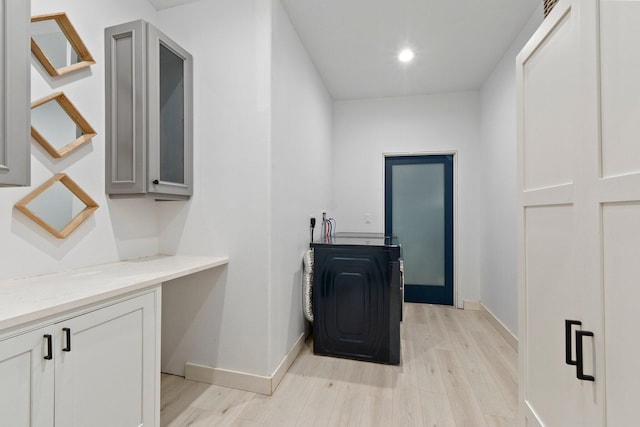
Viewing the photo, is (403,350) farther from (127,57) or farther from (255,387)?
(127,57)

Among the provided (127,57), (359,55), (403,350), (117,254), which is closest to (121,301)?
(117,254)

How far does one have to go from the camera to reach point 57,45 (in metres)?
1.56

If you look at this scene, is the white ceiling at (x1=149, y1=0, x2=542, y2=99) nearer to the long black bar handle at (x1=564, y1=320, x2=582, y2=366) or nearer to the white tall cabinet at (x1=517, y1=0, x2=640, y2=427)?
the white tall cabinet at (x1=517, y1=0, x2=640, y2=427)

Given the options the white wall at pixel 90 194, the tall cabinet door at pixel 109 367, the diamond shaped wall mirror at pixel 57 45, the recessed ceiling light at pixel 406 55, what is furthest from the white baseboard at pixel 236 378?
the recessed ceiling light at pixel 406 55

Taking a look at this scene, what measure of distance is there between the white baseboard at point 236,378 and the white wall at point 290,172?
9 cm

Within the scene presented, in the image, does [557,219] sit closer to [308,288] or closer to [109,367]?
[109,367]

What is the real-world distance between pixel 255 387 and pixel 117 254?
1272mm

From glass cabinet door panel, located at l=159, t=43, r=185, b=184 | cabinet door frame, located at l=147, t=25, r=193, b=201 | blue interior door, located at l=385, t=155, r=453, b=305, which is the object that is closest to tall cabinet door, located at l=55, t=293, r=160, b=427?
cabinet door frame, located at l=147, t=25, r=193, b=201

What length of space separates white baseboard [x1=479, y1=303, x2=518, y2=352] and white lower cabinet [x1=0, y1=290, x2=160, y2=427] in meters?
2.81

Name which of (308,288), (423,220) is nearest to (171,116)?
(308,288)

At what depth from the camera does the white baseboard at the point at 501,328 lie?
8.58 ft

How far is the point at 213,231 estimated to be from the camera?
2078 mm

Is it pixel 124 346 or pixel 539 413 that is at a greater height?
pixel 124 346

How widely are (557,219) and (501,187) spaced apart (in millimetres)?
2246
